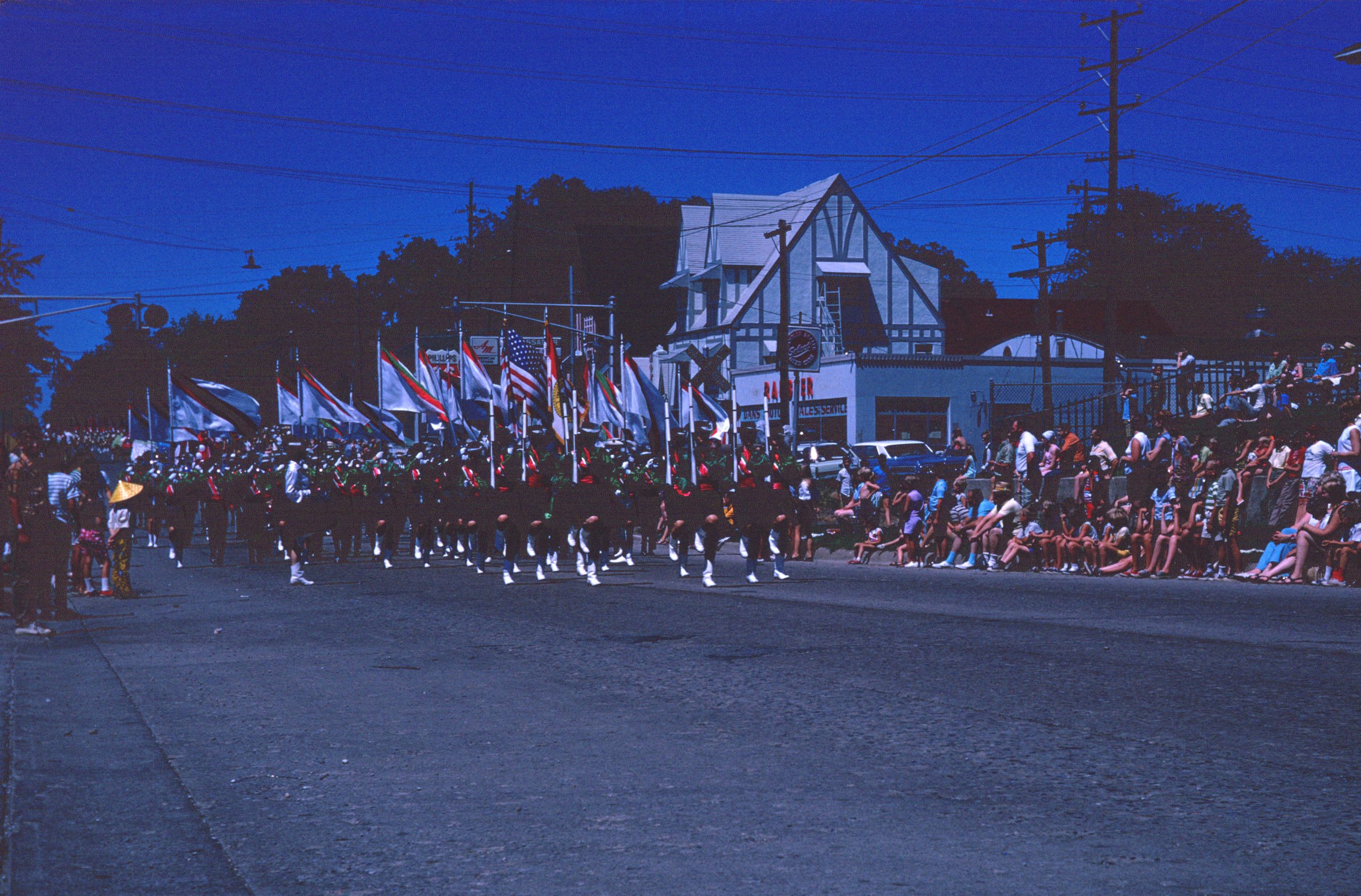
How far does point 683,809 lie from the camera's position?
5.76 meters

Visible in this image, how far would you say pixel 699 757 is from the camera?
22.4ft

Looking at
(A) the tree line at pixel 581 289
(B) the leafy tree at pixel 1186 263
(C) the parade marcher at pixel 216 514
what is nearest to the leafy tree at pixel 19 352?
(A) the tree line at pixel 581 289

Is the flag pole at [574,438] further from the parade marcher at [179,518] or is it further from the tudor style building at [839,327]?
the tudor style building at [839,327]

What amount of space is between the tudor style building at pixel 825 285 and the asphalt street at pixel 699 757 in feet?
143

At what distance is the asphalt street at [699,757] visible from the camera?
195 inches

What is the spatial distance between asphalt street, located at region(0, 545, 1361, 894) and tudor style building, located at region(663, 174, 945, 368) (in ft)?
143

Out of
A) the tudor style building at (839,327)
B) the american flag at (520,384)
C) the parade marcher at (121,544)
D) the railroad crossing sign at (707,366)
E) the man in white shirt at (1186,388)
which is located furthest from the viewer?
the tudor style building at (839,327)

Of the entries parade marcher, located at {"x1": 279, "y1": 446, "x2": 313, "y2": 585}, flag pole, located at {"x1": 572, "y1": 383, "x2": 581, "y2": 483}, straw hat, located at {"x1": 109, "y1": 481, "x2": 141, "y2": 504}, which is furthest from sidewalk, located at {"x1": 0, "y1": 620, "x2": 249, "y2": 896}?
parade marcher, located at {"x1": 279, "y1": 446, "x2": 313, "y2": 585}

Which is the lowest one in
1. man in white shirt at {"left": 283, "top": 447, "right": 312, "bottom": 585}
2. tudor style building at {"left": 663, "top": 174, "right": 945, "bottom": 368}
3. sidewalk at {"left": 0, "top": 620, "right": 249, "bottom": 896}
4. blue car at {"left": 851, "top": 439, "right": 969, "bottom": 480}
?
sidewalk at {"left": 0, "top": 620, "right": 249, "bottom": 896}

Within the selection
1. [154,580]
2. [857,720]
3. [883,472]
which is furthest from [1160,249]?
[857,720]

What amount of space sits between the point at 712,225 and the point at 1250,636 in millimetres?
49632

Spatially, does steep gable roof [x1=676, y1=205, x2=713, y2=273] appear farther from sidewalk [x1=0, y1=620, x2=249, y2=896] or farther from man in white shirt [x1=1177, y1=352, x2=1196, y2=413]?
sidewalk [x1=0, y1=620, x2=249, y2=896]

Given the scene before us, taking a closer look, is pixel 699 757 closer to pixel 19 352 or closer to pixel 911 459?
pixel 911 459

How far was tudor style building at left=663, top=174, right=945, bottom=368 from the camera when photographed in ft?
185
